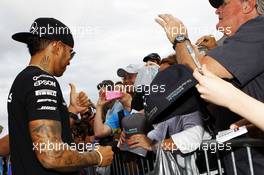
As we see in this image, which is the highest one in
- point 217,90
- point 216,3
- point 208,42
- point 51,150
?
point 208,42

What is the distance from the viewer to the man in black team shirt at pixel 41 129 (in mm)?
2436

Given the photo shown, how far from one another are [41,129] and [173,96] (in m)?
0.95

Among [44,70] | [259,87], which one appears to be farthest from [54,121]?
[259,87]

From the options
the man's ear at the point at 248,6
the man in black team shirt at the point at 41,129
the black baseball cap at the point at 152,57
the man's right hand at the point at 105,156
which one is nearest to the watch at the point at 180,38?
the man's ear at the point at 248,6

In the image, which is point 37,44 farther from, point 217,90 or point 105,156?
point 217,90

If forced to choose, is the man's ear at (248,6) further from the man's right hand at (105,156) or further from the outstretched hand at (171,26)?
the man's right hand at (105,156)

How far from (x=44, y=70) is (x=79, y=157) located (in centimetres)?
72

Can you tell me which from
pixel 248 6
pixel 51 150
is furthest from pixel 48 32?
pixel 248 6

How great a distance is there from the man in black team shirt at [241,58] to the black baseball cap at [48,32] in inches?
39.7


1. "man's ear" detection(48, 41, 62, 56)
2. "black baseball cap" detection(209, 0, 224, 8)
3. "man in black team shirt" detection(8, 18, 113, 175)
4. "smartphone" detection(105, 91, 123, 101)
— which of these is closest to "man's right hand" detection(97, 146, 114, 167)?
"man in black team shirt" detection(8, 18, 113, 175)

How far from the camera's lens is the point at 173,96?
200 centimetres

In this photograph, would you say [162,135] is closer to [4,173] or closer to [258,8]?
[258,8]

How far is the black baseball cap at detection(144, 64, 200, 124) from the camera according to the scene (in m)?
2.00

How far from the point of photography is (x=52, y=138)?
246 centimetres
